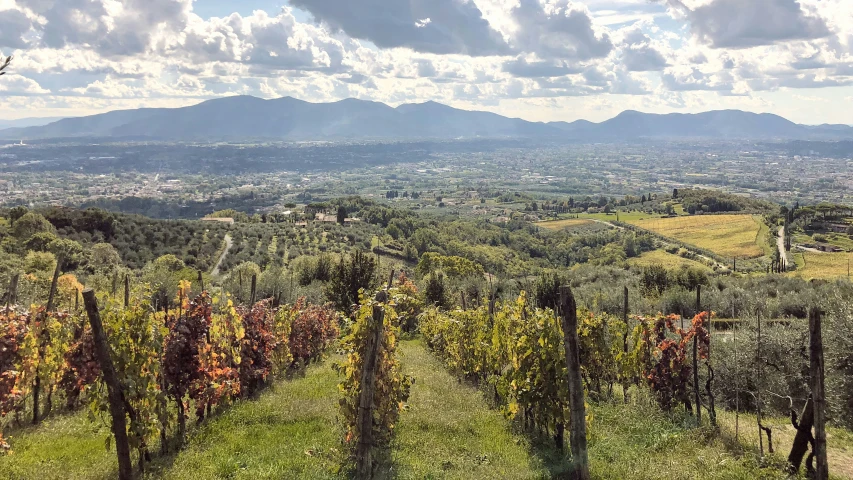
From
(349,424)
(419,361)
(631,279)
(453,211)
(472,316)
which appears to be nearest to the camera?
(349,424)

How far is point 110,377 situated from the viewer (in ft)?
18.7

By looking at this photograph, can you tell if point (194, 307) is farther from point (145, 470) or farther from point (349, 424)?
point (349, 424)

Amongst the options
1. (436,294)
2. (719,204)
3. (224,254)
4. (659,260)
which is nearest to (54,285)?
(436,294)

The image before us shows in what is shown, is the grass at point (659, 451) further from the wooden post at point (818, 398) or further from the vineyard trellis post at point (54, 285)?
the vineyard trellis post at point (54, 285)

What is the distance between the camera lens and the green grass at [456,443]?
768 centimetres

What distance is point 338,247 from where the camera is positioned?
2685 inches

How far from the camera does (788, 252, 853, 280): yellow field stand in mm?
52653

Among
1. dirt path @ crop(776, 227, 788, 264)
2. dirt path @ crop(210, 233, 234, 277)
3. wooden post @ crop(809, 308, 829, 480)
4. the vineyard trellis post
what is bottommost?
dirt path @ crop(776, 227, 788, 264)

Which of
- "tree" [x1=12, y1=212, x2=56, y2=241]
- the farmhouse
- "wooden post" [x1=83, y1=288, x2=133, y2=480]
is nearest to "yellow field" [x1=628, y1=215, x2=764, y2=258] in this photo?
the farmhouse

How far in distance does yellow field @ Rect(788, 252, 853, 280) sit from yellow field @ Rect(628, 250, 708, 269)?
10654mm

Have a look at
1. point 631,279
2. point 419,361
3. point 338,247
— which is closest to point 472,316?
point 419,361

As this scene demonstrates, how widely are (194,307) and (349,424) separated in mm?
3529

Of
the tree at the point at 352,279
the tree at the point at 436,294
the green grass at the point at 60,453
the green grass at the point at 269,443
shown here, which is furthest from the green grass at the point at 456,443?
the tree at the point at 436,294

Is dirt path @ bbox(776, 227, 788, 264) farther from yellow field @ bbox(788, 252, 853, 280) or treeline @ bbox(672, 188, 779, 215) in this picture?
treeline @ bbox(672, 188, 779, 215)
